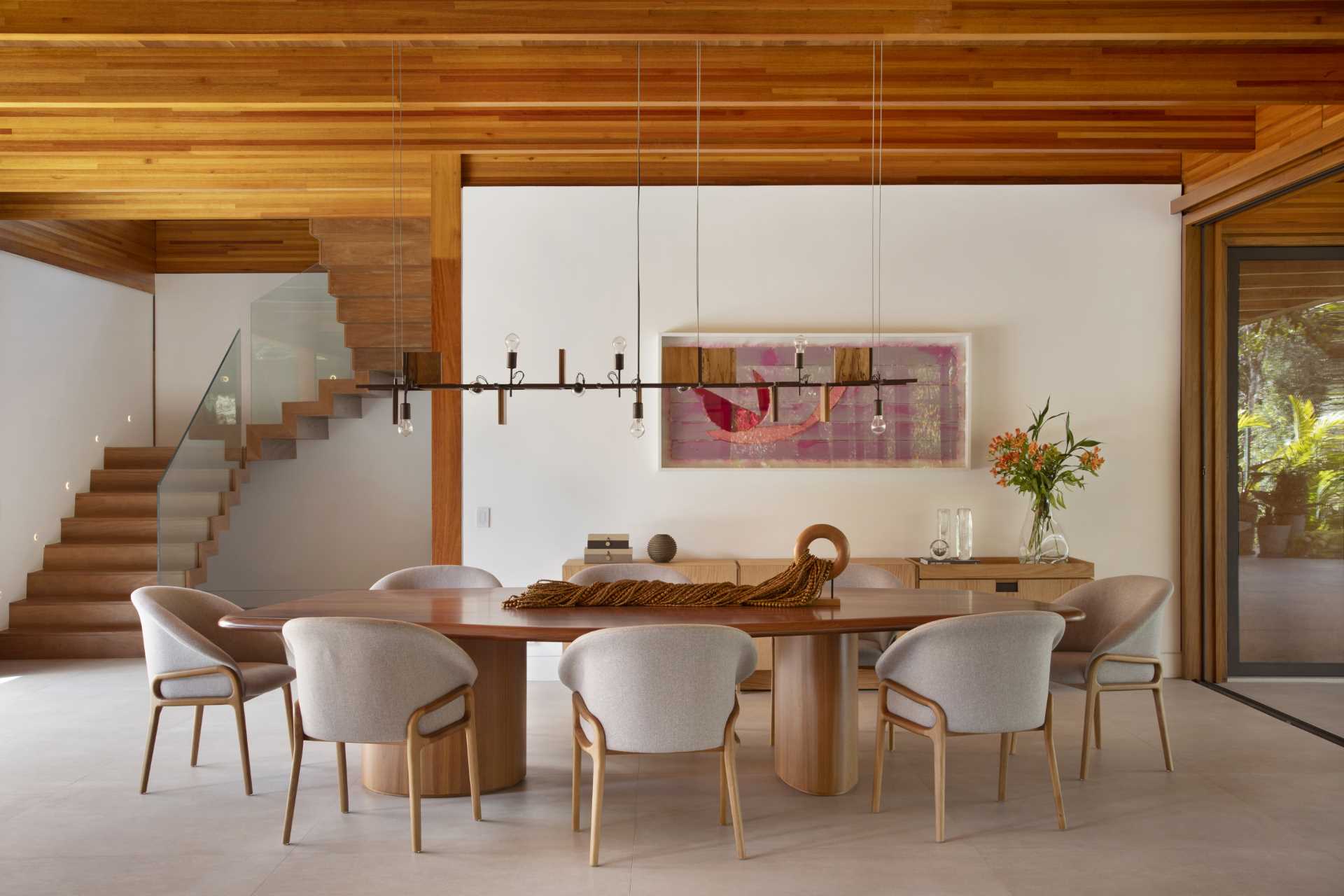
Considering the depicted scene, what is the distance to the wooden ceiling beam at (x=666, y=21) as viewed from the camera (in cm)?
377

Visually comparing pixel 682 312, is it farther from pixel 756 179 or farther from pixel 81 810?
pixel 81 810

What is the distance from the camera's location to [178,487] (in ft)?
22.7

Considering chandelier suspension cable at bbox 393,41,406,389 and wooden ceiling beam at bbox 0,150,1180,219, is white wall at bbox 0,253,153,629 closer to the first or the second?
wooden ceiling beam at bbox 0,150,1180,219

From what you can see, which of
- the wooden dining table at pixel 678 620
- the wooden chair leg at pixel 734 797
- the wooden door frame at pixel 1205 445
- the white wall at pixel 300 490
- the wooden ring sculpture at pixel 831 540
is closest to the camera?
the wooden chair leg at pixel 734 797

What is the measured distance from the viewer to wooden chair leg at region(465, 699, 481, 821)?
3432 mm

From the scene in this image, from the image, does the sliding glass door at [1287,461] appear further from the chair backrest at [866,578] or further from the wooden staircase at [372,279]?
the wooden staircase at [372,279]

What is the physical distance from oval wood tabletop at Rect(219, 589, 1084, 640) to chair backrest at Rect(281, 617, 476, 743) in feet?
0.54

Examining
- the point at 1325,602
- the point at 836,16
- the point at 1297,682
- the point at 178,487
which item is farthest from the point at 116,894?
the point at 1297,682

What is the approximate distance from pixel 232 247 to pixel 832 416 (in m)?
6.46

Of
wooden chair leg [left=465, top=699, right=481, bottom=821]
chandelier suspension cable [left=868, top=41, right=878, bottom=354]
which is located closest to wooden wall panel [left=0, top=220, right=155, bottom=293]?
chandelier suspension cable [left=868, top=41, right=878, bottom=354]

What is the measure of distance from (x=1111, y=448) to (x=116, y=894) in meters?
5.29

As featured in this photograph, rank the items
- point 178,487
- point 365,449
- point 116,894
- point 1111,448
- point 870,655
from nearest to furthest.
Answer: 1. point 116,894
2. point 870,655
3. point 1111,448
4. point 178,487
5. point 365,449

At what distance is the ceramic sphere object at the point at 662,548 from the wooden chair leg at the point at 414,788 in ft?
8.34

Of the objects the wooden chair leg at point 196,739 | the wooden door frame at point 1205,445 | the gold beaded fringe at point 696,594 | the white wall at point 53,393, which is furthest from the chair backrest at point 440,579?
the white wall at point 53,393
